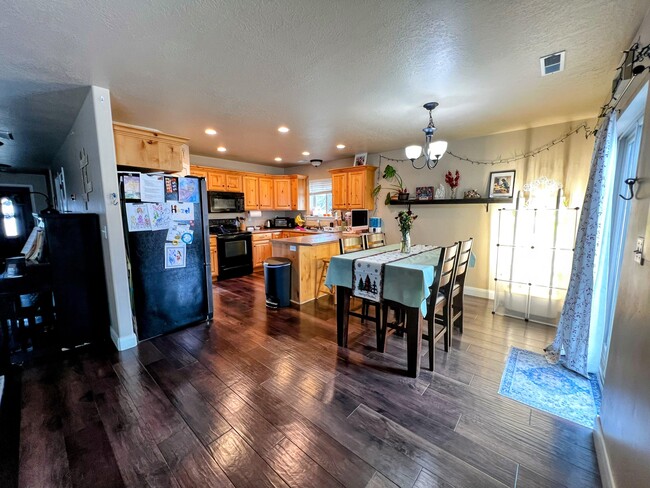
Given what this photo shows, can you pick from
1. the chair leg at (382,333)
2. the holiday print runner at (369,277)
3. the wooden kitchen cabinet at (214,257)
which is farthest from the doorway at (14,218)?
the chair leg at (382,333)

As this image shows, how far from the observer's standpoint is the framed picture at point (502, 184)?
3916mm

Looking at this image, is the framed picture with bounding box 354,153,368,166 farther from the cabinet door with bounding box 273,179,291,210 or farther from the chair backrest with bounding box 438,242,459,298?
the chair backrest with bounding box 438,242,459,298

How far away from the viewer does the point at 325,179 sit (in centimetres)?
632

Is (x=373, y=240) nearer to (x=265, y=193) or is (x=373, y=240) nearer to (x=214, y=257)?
(x=214, y=257)

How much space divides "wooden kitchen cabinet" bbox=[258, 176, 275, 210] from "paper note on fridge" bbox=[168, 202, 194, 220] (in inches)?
131

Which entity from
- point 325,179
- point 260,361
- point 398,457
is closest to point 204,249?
point 260,361

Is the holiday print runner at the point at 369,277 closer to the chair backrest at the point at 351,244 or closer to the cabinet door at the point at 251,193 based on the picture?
the chair backrest at the point at 351,244

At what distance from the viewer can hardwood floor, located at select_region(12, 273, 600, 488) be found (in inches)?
56.7

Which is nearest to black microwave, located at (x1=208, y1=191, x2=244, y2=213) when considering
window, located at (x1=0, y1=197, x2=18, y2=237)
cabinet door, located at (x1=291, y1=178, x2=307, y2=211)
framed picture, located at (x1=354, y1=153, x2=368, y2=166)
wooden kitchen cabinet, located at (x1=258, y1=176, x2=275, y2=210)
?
wooden kitchen cabinet, located at (x1=258, y1=176, x2=275, y2=210)

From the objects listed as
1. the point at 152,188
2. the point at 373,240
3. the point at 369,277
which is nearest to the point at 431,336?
the point at 369,277

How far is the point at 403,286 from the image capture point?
2234 millimetres

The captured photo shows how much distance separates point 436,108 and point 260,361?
313 centimetres

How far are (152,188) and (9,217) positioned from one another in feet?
22.8

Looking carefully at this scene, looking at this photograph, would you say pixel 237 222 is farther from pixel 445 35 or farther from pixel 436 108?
pixel 445 35
